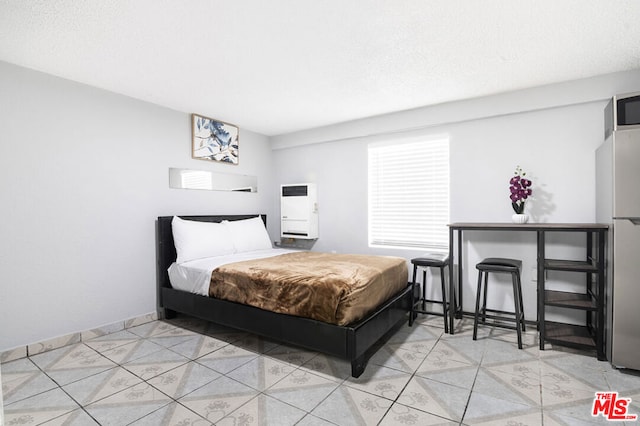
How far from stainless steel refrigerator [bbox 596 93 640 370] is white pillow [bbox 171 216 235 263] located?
3726mm

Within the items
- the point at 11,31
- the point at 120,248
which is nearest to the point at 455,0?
the point at 11,31

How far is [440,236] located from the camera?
4008mm

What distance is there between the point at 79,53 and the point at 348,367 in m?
3.28

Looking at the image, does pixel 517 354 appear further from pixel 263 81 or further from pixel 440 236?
pixel 263 81

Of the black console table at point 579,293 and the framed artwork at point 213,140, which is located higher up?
the framed artwork at point 213,140

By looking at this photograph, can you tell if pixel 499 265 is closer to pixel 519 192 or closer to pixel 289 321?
pixel 519 192

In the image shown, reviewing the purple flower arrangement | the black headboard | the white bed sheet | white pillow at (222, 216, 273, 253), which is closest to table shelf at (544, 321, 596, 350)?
the purple flower arrangement

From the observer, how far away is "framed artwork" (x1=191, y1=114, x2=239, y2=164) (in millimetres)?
4133

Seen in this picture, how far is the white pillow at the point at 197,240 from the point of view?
365 centimetres

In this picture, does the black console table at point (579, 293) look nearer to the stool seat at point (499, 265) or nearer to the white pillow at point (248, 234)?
the stool seat at point (499, 265)

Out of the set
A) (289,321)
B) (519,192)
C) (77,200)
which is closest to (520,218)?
(519,192)

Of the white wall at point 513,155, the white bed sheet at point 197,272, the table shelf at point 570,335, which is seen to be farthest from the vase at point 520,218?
the white bed sheet at point 197,272

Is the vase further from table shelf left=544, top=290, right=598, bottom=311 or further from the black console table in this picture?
table shelf left=544, top=290, right=598, bottom=311

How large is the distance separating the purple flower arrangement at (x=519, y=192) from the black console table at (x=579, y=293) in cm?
36
